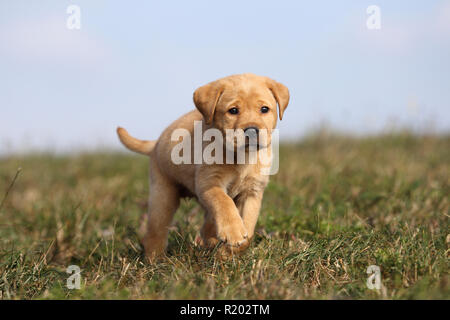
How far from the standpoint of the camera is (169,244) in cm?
433

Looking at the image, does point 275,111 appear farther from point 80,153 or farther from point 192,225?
point 80,153

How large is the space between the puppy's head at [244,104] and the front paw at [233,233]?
1.73 feet

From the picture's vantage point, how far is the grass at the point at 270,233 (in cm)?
292

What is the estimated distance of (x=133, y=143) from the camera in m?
4.43

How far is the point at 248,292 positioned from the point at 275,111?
50.3 inches

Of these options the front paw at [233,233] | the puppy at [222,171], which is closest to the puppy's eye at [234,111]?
the puppy at [222,171]

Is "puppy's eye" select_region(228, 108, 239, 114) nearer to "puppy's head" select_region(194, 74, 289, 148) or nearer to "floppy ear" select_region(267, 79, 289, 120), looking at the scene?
"puppy's head" select_region(194, 74, 289, 148)

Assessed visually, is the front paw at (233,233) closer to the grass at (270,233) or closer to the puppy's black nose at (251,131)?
the grass at (270,233)

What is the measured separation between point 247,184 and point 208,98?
732 millimetres

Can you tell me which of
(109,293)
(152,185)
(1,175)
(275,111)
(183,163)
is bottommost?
(1,175)

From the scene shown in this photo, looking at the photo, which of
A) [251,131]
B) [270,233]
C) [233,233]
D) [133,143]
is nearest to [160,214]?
[133,143]

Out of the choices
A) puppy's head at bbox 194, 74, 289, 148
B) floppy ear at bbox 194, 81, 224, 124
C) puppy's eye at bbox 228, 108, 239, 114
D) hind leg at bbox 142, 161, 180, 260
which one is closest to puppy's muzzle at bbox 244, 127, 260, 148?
puppy's head at bbox 194, 74, 289, 148
